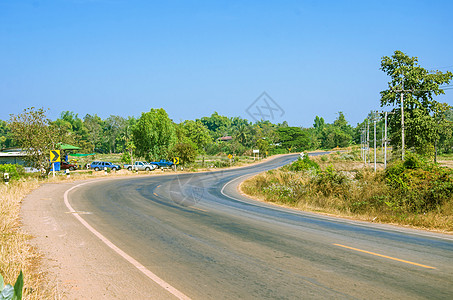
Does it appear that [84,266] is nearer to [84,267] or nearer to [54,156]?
[84,267]

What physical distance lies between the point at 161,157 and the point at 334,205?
57.1 m

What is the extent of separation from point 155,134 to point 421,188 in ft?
199

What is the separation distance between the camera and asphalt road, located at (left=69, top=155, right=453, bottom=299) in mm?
5867

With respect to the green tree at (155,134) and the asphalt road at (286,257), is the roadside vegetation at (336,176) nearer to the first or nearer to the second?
the green tree at (155,134)

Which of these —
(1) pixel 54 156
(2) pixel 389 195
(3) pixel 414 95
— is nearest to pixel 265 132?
(3) pixel 414 95

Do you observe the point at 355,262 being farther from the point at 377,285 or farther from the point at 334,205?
the point at 334,205

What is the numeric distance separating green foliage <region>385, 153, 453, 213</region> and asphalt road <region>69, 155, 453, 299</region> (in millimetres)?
3142

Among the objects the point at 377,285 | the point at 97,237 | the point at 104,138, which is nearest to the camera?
the point at 377,285

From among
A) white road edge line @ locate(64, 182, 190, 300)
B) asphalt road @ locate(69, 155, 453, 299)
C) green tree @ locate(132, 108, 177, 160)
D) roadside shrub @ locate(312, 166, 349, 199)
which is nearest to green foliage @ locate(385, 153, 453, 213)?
roadside shrub @ locate(312, 166, 349, 199)

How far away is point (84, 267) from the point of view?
23.6 ft

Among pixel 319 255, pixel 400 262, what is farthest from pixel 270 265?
pixel 400 262

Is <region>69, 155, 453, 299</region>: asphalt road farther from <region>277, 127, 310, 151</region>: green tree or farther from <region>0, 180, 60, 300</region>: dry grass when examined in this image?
<region>277, 127, 310, 151</region>: green tree

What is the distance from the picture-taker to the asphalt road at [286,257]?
5.87m

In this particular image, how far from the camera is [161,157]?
237 ft
